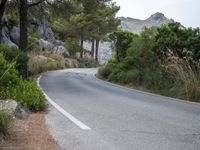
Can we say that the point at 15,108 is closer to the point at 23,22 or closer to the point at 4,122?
the point at 4,122

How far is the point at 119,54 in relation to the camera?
98.1ft

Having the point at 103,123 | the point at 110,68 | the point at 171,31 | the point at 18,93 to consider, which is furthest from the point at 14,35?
the point at 103,123

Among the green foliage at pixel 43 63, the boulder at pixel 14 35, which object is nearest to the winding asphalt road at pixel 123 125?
the green foliage at pixel 43 63

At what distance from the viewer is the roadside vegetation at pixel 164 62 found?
17.6 metres

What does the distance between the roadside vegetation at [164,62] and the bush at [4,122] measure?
10.3m

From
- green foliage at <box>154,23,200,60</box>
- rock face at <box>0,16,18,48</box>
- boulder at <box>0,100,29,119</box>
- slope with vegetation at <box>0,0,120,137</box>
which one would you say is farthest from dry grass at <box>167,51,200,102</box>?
rock face at <box>0,16,18,48</box>

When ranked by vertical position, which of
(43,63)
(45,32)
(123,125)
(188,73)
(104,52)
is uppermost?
(45,32)

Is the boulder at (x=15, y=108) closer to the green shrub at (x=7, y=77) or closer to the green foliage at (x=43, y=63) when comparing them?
the green shrub at (x=7, y=77)

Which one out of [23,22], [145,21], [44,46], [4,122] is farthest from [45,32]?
[145,21]

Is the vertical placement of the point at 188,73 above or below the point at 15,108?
above

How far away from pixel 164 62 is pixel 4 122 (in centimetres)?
1455

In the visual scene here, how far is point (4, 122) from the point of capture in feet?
24.6

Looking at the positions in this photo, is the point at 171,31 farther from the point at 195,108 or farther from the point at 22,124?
the point at 22,124

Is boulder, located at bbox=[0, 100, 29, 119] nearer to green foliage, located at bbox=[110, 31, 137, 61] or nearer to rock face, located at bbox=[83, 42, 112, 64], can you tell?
green foliage, located at bbox=[110, 31, 137, 61]
